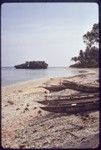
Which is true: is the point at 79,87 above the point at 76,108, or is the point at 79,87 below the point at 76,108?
above

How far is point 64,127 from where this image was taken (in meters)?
6.98

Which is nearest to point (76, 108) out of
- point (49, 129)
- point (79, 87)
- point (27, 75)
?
point (49, 129)

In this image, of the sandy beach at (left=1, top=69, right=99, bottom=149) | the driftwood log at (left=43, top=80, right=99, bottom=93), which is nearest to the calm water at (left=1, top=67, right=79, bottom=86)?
the driftwood log at (left=43, top=80, right=99, bottom=93)

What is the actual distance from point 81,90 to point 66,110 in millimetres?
4243

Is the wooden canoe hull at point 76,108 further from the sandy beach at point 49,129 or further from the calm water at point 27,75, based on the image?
the calm water at point 27,75

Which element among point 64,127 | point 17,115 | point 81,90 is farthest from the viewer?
point 81,90

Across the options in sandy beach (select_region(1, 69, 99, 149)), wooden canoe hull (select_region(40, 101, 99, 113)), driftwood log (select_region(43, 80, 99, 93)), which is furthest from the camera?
driftwood log (select_region(43, 80, 99, 93))

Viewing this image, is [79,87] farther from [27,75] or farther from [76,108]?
[27,75]

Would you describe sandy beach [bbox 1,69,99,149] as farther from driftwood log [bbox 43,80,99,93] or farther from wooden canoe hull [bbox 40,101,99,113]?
driftwood log [bbox 43,80,99,93]

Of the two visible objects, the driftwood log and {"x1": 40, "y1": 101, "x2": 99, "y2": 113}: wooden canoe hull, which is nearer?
{"x1": 40, "y1": 101, "x2": 99, "y2": 113}: wooden canoe hull

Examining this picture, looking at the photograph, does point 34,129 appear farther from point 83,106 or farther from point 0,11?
point 0,11

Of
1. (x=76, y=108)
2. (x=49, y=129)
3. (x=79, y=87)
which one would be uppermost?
(x=79, y=87)

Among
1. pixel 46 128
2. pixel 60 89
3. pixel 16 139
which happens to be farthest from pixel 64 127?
pixel 60 89

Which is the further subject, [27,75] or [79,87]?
[27,75]
